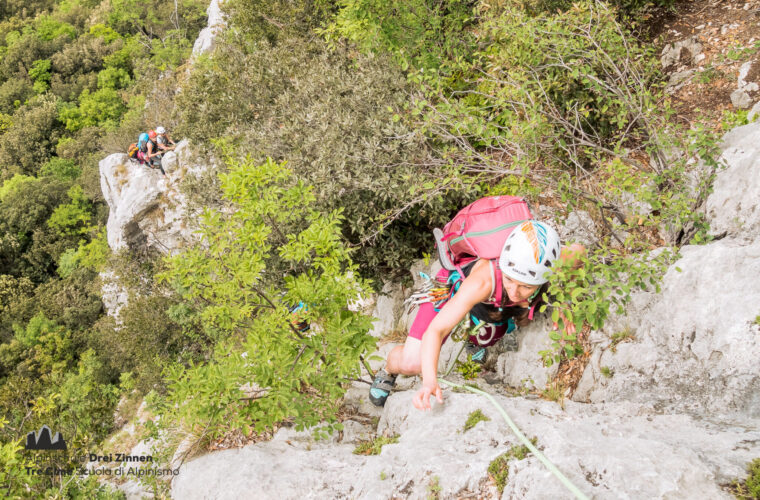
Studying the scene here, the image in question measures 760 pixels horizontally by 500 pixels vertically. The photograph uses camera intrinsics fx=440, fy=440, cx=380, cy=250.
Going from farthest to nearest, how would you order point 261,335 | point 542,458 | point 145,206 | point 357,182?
point 145,206 → point 357,182 → point 261,335 → point 542,458

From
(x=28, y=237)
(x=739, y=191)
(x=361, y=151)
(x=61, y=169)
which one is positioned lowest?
(x=28, y=237)

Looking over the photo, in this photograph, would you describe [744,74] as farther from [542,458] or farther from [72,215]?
[72,215]

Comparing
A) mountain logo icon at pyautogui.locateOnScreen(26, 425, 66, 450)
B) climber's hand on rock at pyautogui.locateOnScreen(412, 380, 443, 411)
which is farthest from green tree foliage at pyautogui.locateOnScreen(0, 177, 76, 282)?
climber's hand on rock at pyautogui.locateOnScreen(412, 380, 443, 411)

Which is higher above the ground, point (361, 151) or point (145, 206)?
point (361, 151)

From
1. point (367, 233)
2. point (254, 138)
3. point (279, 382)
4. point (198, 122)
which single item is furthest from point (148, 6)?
point (279, 382)

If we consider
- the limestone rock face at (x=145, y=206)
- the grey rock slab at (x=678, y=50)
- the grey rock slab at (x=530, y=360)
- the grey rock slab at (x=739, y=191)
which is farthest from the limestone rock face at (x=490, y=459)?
the limestone rock face at (x=145, y=206)

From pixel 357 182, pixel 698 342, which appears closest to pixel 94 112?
pixel 357 182

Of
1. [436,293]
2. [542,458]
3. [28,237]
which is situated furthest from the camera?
[28,237]

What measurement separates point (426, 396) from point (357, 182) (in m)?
3.73

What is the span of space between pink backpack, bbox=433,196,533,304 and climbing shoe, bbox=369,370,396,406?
149 cm

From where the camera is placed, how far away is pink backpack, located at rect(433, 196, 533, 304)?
3.97 m

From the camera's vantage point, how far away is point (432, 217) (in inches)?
259

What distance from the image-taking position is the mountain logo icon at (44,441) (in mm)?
5262

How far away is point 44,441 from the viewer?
17.8 ft
